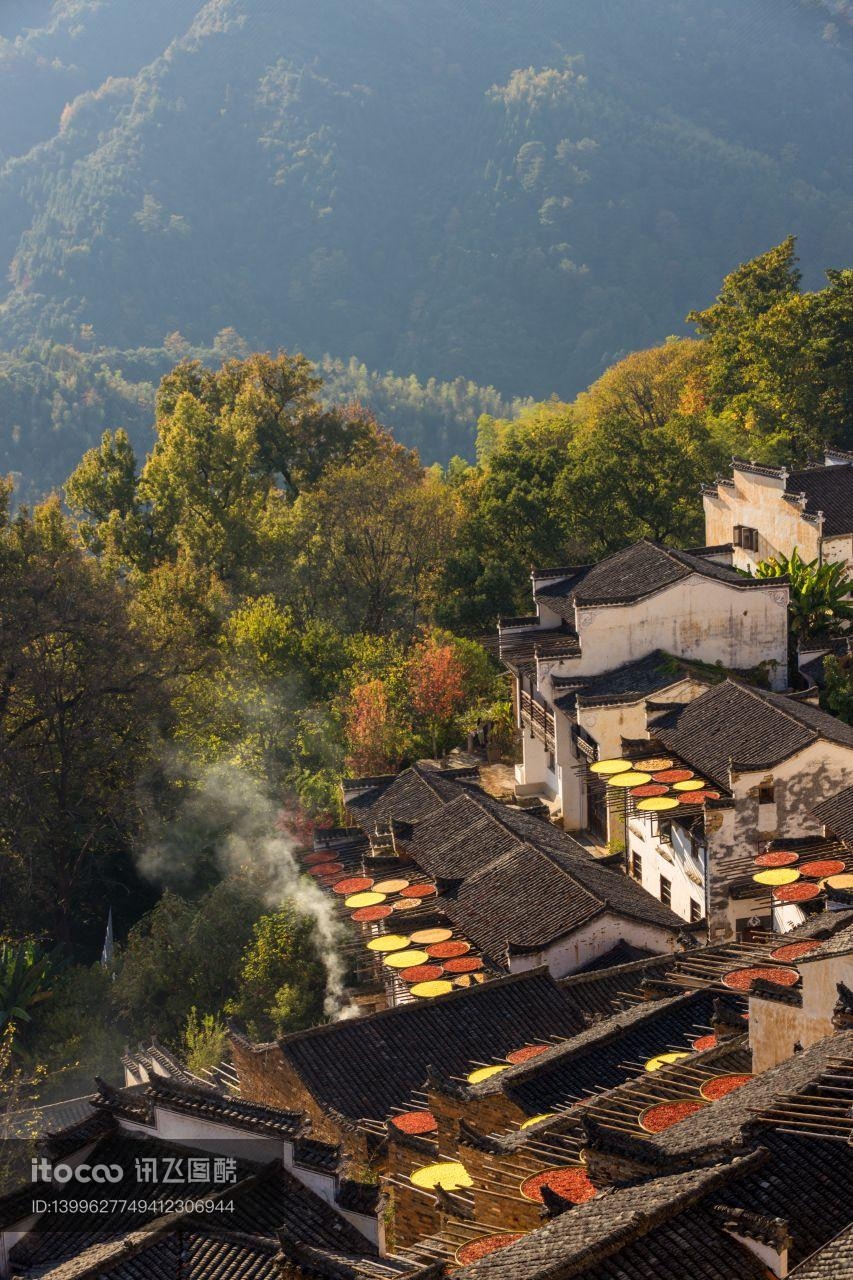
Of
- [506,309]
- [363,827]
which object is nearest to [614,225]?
[506,309]

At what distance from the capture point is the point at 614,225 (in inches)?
7283

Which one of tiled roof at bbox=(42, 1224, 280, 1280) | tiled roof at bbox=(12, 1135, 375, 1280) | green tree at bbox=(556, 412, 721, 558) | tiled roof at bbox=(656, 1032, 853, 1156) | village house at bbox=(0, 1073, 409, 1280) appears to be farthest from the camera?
green tree at bbox=(556, 412, 721, 558)

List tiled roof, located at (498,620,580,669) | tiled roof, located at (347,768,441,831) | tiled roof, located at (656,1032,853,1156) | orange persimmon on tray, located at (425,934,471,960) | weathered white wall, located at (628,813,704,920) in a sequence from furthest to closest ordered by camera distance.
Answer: tiled roof, located at (498,620,580,669) < tiled roof, located at (347,768,441,831) < weathered white wall, located at (628,813,704,920) < orange persimmon on tray, located at (425,934,471,960) < tiled roof, located at (656,1032,853,1156)

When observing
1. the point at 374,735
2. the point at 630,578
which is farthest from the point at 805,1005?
the point at 374,735

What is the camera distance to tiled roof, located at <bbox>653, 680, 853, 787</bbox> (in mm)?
35188

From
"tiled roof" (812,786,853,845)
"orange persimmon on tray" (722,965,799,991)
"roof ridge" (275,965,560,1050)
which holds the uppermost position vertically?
"orange persimmon on tray" (722,965,799,991)

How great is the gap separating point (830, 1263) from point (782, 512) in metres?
40.0

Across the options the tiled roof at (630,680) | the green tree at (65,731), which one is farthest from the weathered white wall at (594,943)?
the green tree at (65,731)

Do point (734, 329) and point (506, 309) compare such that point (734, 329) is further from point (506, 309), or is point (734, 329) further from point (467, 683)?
point (506, 309)

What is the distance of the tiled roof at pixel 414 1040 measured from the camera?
2706 cm

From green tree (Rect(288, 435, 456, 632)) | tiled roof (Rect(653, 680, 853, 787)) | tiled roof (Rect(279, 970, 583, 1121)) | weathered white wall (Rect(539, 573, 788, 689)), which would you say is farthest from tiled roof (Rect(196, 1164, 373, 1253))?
green tree (Rect(288, 435, 456, 632))

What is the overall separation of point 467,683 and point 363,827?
1044cm

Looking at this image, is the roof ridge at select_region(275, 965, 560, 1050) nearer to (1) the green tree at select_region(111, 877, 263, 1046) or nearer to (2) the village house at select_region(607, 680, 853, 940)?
(2) the village house at select_region(607, 680, 853, 940)

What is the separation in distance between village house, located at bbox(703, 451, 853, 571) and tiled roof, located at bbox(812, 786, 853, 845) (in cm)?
1627
